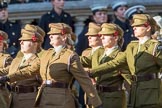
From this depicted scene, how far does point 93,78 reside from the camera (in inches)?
484

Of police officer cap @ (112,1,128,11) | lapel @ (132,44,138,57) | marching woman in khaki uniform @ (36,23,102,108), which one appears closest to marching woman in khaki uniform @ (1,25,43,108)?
marching woman in khaki uniform @ (36,23,102,108)

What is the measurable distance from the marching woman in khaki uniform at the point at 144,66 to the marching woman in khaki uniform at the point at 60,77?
555 mm

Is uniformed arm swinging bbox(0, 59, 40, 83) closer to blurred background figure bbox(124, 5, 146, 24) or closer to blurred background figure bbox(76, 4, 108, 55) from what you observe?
blurred background figure bbox(76, 4, 108, 55)

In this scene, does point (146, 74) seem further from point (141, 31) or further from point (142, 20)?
point (142, 20)

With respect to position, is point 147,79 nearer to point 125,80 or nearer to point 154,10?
point 125,80

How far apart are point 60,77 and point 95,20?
3.72 meters

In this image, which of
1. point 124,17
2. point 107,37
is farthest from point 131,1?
point 107,37

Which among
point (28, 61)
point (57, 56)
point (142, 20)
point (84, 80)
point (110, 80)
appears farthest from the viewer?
point (110, 80)

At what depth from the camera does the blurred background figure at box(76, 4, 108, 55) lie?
14.7 m

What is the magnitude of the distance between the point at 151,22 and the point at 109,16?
4.45 m

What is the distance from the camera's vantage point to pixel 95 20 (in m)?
15.0

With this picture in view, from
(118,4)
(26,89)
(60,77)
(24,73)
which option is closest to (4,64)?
(26,89)

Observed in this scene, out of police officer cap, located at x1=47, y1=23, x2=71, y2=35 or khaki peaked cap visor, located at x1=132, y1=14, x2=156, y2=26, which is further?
khaki peaked cap visor, located at x1=132, y1=14, x2=156, y2=26

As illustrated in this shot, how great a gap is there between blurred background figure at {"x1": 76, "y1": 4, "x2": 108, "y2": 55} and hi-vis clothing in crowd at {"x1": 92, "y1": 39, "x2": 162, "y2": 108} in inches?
114
